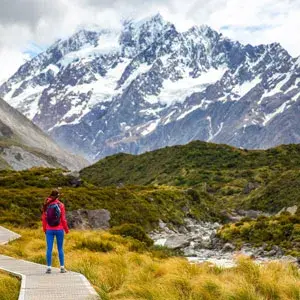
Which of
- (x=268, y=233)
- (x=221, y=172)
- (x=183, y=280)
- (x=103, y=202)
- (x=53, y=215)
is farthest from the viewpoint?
(x=221, y=172)

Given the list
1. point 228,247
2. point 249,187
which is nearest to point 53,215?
point 228,247

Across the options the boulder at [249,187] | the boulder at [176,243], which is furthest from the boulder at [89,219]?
the boulder at [249,187]

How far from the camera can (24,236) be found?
27.6m

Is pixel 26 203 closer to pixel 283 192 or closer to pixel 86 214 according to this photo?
pixel 86 214

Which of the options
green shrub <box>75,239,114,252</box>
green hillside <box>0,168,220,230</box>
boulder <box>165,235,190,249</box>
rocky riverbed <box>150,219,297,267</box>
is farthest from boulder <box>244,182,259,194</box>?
green shrub <box>75,239,114,252</box>

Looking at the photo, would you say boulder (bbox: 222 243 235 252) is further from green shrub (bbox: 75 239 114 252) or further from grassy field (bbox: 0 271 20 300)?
grassy field (bbox: 0 271 20 300)

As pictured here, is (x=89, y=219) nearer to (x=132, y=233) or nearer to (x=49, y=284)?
(x=132, y=233)

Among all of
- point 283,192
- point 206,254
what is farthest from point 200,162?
point 206,254

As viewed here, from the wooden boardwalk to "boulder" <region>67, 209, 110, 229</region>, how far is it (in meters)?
28.2

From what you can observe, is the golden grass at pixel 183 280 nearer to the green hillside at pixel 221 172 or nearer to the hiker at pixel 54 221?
the hiker at pixel 54 221

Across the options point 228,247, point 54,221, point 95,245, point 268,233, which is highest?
point 268,233

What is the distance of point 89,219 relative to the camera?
156ft

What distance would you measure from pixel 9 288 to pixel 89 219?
35471 millimetres

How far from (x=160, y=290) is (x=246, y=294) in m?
1.90
